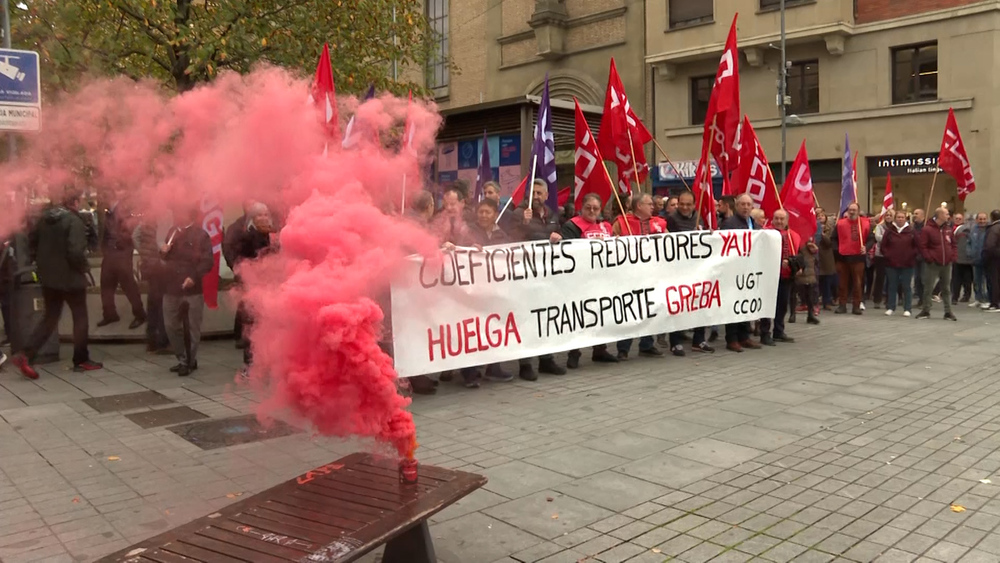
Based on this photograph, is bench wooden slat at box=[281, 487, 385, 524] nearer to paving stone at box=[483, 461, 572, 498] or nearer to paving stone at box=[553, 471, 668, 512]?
paving stone at box=[483, 461, 572, 498]

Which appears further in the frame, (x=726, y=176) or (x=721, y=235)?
(x=726, y=176)

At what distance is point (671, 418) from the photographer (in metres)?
6.71

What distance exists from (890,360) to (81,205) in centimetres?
969

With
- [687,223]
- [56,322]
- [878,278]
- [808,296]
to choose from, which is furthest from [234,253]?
[878,278]

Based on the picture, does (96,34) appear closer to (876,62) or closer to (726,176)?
(726,176)

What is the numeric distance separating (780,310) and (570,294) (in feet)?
12.7

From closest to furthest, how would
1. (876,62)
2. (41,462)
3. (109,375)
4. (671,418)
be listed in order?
(41,462) → (671,418) → (109,375) → (876,62)

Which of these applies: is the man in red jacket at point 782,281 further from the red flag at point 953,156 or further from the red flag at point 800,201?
the red flag at point 953,156

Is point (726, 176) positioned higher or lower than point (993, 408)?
higher

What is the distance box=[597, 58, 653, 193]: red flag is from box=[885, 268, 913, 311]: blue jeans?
583 centimetres

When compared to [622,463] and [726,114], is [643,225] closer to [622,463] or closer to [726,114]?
[726,114]

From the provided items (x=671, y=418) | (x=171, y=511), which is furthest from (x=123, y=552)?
(x=671, y=418)

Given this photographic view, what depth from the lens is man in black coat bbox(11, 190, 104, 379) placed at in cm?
896

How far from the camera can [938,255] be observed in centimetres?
1363
